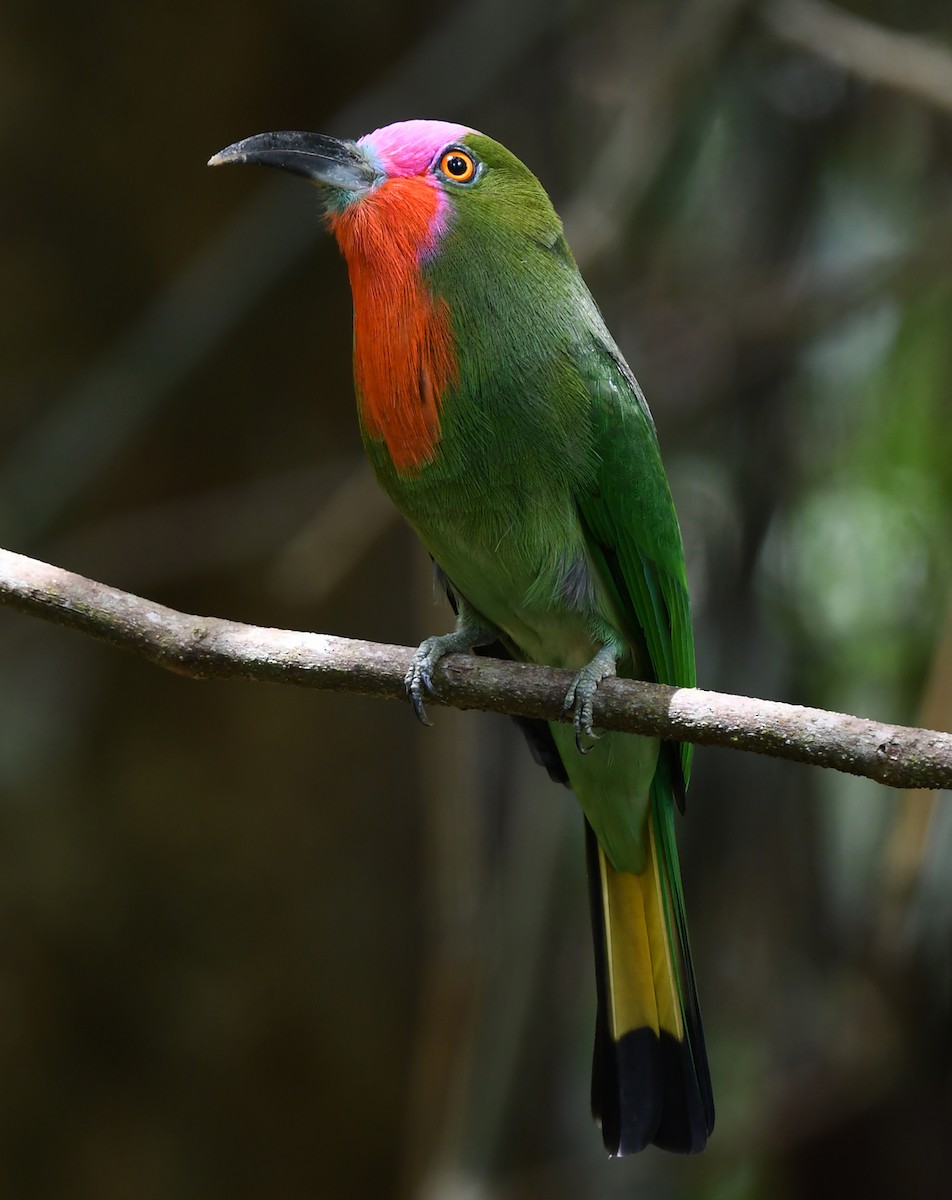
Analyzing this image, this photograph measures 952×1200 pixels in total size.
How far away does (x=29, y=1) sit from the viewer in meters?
3.62

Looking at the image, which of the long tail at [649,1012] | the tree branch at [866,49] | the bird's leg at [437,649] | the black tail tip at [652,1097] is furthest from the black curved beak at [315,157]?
the black tail tip at [652,1097]

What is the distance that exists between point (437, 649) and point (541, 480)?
371 mm

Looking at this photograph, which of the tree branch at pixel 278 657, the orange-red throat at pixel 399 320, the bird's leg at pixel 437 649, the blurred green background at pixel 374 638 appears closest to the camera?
the tree branch at pixel 278 657

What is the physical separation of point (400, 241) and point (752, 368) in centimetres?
165

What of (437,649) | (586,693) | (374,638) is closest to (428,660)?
(437,649)

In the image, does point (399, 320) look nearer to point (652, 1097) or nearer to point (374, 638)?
point (374, 638)

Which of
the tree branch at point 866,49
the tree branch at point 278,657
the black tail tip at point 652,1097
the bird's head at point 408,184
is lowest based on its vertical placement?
the black tail tip at point 652,1097

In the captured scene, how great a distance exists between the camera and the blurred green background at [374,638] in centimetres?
338

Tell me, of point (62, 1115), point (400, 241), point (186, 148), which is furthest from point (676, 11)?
point (62, 1115)

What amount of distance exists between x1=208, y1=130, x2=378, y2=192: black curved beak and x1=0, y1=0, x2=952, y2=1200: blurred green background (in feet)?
2.88

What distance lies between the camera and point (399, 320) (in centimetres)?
246

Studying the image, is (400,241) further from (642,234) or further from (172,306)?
(642,234)

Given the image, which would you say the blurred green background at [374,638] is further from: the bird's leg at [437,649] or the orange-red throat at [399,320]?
the orange-red throat at [399,320]

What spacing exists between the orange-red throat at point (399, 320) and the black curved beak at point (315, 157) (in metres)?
0.05
